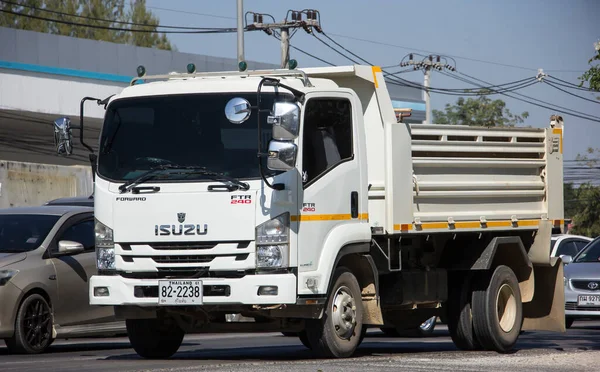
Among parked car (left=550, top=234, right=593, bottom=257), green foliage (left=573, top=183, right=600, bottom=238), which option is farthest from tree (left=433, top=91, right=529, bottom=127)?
parked car (left=550, top=234, right=593, bottom=257)

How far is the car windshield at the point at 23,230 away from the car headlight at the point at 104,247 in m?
2.78

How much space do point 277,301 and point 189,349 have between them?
14.6ft

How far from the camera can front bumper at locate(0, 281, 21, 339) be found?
12867 mm

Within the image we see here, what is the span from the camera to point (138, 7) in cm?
8250

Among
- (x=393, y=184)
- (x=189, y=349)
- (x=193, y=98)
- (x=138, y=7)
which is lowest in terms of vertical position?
(x=189, y=349)

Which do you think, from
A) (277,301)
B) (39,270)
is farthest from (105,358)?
(277,301)

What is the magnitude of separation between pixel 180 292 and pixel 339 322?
5.46ft

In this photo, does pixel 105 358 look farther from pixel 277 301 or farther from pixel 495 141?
pixel 495 141

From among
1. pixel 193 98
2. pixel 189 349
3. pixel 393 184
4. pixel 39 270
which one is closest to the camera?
pixel 193 98

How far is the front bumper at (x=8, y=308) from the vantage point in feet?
42.2

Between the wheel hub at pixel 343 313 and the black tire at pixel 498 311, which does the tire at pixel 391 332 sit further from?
the wheel hub at pixel 343 313

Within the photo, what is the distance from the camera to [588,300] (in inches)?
773

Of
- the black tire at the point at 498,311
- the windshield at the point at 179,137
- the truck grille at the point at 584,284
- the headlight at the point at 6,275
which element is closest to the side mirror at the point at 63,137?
the windshield at the point at 179,137

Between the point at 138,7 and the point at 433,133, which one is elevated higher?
the point at 138,7
